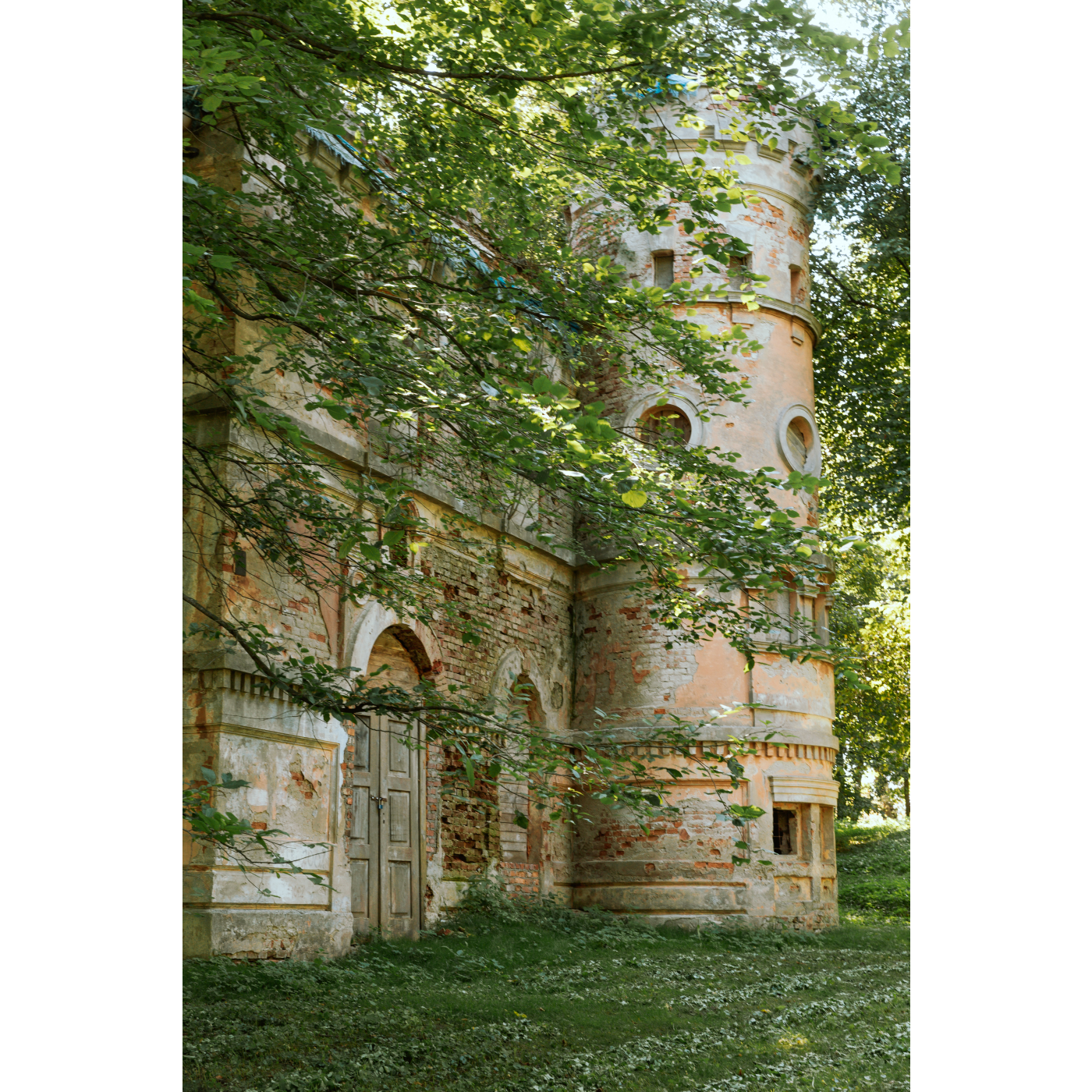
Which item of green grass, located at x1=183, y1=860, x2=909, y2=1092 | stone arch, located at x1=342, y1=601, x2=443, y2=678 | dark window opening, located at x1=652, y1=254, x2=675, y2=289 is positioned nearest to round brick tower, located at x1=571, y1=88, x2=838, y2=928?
dark window opening, located at x1=652, y1=254, x2=675, y2=289

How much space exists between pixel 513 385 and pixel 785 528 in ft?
4.70

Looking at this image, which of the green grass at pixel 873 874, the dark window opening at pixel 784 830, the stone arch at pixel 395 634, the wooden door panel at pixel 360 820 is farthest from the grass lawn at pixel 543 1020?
the green grass at pixel 873 874

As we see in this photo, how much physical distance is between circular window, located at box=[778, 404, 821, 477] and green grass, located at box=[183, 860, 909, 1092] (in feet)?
15.1

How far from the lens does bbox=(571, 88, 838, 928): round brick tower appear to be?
10031 mm

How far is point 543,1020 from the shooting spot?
5625 mm

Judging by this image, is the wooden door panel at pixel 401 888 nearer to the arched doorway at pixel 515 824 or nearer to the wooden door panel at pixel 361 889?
the wooden door panel at pixel 361 889

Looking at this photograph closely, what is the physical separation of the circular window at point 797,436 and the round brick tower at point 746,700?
0.02 meters

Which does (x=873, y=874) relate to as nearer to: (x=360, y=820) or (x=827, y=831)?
(x=827, y=831)

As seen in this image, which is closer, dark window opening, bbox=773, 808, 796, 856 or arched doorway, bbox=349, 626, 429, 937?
arched doorway, bbox=349, 626, 429, 937

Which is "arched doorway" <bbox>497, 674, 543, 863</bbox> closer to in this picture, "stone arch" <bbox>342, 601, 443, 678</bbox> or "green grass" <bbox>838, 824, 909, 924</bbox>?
"stone arch" <bbox>342, 601, 443, 678</bbox>

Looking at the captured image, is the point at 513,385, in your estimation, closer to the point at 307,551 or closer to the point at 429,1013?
the point at 307,551

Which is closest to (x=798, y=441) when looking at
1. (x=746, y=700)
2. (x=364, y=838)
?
(x=746, y=700)

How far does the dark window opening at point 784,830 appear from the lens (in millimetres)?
10742
